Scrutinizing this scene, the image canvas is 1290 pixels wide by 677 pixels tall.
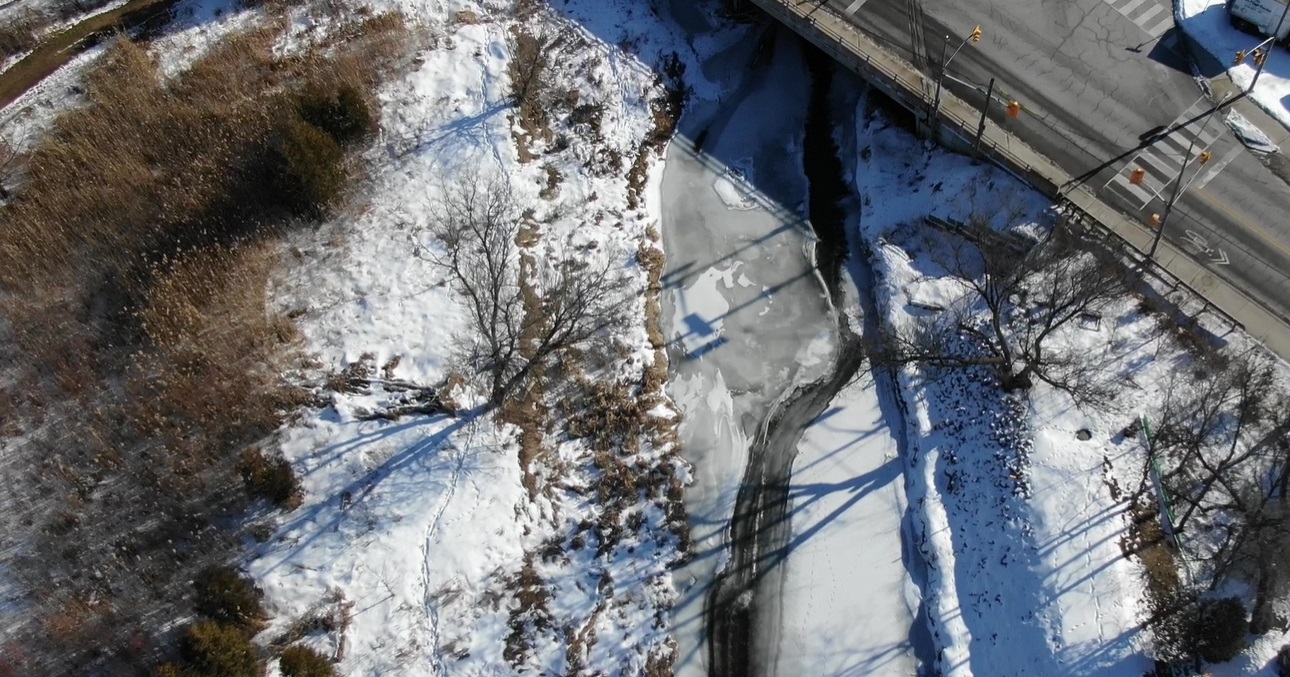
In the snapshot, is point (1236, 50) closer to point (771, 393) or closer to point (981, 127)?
point (981, 127)

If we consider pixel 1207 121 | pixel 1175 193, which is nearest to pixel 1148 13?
pixel 1207 121

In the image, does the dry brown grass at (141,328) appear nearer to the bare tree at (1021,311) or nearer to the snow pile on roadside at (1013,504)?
the snow pile on roadside at (1013,504)

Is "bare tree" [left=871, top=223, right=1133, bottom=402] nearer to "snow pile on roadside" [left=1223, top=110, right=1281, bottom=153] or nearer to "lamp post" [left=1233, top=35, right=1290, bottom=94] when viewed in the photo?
"snow pile on roadside" [left=1223, top=110, right=1281, bottom=153]

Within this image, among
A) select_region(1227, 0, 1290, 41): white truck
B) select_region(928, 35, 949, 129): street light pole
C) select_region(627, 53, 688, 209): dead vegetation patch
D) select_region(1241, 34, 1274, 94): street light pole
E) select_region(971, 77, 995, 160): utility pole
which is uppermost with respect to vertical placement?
select_region(627, 53, 688, 209): dead vegetation patch

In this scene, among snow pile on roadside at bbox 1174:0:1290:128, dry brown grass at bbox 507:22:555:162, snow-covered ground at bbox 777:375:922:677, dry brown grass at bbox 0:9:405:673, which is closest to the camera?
dry brown grass at bbox 0:9:405:673

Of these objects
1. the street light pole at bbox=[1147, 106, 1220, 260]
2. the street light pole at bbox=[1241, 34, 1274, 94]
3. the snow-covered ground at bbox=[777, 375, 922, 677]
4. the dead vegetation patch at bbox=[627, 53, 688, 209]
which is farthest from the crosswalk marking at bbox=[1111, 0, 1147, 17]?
the snow-covered ground at bbox=[777, 375, 922, 677]

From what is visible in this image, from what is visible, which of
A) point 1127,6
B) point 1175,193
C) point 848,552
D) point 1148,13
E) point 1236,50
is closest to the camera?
point 848,552

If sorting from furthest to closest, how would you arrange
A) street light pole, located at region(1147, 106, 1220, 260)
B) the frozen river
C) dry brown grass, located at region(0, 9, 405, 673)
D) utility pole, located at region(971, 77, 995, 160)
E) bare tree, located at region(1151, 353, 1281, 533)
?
utility pole, located at region(971, 77, 995, 160) → street light pole, located at region(1147, 106, 1220, 260) → the frozen river → bare tree, located at region(1151, 353, 1281, 533) → dry brown grass, located at region(0, 9, 405, 673)

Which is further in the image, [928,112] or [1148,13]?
[1148,13]
